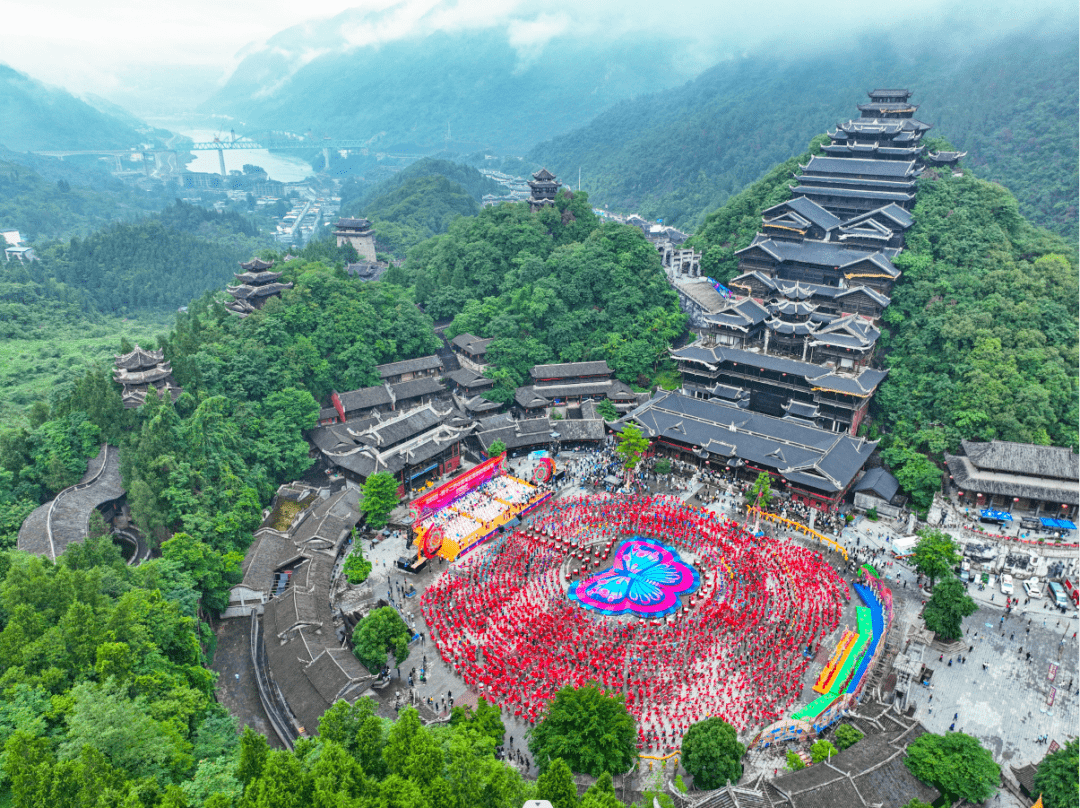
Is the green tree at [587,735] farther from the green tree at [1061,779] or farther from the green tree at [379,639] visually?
the green tree at [1061,779]

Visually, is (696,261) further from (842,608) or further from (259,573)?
(259,573)

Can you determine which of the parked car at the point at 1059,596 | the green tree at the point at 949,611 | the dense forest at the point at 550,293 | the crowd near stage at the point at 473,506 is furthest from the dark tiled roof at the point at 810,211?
the green tree at the point at 949,611

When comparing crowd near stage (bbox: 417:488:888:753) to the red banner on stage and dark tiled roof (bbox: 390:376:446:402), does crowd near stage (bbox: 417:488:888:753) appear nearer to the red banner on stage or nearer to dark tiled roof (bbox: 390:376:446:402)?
the red banner on stage

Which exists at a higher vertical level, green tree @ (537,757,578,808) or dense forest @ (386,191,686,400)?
dense forest @ (386,191,686,400)

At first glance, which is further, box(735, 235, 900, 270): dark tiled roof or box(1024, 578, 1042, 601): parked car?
box(735, 235, 900, 270): dark tiled roof

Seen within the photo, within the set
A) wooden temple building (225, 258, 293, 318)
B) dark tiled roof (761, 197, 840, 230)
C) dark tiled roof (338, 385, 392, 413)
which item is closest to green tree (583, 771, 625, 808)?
dark tiled roof (338, 385, 392, 413)

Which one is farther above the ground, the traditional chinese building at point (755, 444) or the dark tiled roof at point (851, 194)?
the dark tiled roof at point (851, 194)

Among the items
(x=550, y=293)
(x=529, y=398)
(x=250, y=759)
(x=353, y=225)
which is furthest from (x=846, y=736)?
(x=353, y=225)

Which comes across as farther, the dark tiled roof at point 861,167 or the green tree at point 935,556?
the dark tiled roof at point 861,167
